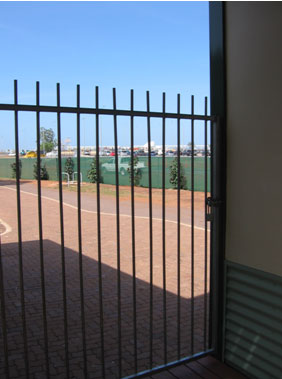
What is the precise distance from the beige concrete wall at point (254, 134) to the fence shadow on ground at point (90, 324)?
1382mm

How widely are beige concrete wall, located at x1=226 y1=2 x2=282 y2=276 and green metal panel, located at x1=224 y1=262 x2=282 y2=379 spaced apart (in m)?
0.12

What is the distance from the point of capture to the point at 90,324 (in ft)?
13.9

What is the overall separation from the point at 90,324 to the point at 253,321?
2.07 meters

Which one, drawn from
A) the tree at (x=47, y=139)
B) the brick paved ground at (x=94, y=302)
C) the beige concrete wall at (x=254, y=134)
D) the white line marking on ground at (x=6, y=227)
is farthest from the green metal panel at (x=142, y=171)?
the beige concrete wall at (x=254, y=134)

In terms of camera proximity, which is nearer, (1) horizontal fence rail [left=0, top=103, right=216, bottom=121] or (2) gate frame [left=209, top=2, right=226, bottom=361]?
(1) horizontal fence rail [left=0, top=103, right=216, bottom=121]

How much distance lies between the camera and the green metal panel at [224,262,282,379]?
2.73 metres

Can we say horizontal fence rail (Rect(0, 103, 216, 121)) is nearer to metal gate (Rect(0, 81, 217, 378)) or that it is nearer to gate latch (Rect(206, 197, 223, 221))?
metal gate (Rect(0, 81, 217, 378))

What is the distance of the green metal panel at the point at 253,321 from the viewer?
8.95 ft

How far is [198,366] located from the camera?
Result: 322 cm

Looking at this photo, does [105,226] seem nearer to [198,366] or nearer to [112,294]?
[112,294]

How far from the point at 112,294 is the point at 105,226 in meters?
5.63

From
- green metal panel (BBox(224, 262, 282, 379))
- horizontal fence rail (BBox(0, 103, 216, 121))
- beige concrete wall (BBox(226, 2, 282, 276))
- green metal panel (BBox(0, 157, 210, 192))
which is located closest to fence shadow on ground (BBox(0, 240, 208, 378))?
green metal panel (BBox(224, 262, 282, 379))

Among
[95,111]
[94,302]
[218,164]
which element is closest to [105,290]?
[94,302]

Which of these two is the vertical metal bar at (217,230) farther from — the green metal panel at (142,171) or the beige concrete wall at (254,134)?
the green metal panel at (142,171)
